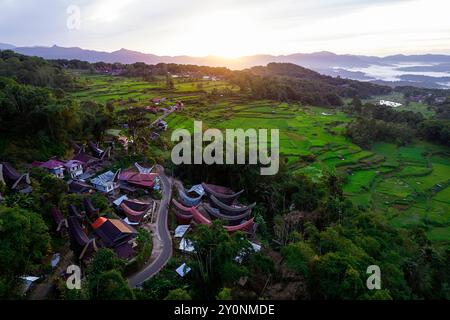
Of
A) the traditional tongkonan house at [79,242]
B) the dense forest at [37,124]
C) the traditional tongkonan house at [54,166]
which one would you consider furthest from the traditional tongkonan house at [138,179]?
the traditional tongkonan house at [79,242]

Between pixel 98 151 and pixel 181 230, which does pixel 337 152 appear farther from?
pixel 181 230

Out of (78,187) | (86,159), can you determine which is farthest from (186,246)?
(86,159)

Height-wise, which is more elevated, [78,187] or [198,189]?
[78,187]

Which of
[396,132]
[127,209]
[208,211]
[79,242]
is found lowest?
[208,211]

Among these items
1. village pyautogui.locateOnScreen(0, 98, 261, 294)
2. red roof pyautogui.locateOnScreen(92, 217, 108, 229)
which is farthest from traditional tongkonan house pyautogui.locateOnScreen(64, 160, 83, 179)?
red roof pyautogui.locateOnScreen(92, 217, 108, 229)

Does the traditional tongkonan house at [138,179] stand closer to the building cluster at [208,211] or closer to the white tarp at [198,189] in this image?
the building cluster at [208,211]

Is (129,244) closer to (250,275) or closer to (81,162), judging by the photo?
(250,275)
